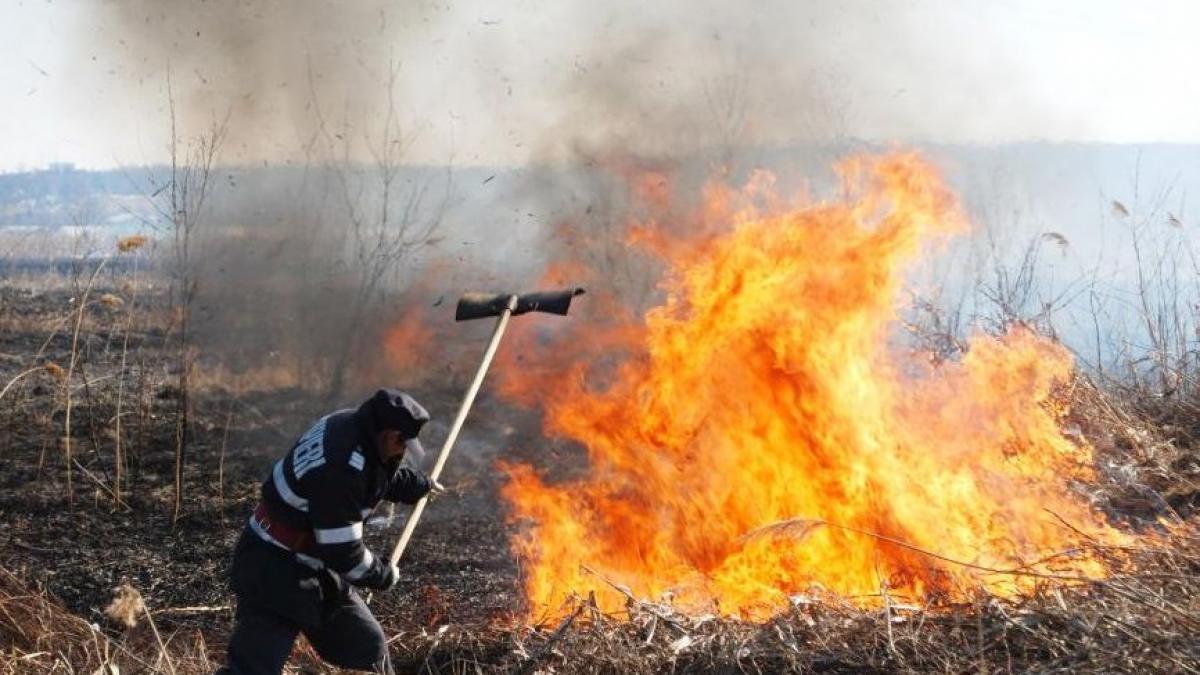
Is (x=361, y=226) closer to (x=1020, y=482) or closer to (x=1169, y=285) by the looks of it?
(x=1020, y=482)

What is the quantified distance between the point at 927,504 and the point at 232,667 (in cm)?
386

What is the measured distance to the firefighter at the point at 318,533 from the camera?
418 centimetres

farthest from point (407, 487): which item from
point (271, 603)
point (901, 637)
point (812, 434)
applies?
point (812, 434)

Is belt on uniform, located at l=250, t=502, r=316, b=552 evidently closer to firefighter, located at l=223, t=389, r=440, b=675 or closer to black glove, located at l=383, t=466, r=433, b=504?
firefighter, located at l=223, t=389, r=440, b=675

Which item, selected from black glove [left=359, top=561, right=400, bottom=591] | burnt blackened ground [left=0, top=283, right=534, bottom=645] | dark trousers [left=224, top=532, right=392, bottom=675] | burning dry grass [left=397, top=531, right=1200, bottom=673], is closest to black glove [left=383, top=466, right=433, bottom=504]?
black glove [left=359, top=561, right=400, bottom=591]

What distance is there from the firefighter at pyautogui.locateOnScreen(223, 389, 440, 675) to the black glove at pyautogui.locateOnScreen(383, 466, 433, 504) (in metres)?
0.17

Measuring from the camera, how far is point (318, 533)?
13.7 ft

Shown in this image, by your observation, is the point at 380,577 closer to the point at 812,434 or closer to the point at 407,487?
the point at 407,487

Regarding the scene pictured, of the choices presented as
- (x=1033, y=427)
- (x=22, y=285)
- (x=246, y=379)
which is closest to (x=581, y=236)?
(x=246, y=379)

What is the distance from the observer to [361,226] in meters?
10.9

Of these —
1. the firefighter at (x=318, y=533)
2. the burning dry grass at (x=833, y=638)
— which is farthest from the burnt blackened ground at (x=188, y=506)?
the firefighter at (x=318, y=533)

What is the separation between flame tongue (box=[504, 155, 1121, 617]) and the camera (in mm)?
5836

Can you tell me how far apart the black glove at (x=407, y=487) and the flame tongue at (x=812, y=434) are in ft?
4.38

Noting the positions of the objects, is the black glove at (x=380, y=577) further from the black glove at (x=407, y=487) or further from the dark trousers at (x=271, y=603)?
the black glove at (x=407, y=487)
